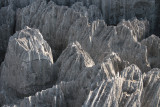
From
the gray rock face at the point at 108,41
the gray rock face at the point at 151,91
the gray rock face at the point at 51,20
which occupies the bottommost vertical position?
the gray rock face at the point at 151,91

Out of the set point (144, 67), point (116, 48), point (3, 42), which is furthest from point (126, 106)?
point (3, 42)

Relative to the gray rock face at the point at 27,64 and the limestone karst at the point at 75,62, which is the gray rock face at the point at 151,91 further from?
the gray rock face at the point at 27,64

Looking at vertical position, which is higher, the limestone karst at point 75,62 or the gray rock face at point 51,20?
the gray rock face at point 51,20

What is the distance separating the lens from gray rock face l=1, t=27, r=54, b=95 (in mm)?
4418

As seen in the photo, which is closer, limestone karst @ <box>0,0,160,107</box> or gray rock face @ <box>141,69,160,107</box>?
limestone karst @ <box>0,0,160,107</box>

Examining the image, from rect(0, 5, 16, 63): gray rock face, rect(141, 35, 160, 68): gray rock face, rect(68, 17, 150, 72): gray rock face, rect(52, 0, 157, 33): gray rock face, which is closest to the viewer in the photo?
rect(68, 17, 150, 72): gray rock face

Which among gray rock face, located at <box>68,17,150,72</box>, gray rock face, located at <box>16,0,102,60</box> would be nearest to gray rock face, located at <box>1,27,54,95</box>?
gray rock face, located at <box>68,17,150,72</box>

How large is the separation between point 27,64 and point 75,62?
80 centimetres

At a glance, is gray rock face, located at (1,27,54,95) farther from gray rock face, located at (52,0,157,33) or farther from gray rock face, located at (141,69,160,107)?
gray rock face, located at (52,0,157,33)

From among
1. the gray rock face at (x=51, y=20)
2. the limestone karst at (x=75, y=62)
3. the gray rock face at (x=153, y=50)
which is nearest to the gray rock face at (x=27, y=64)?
the limestone karst at (x=75, y=62)

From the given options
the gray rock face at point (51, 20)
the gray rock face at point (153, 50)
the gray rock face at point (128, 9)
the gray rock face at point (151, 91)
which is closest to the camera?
the gray rock face at point (151, 91)

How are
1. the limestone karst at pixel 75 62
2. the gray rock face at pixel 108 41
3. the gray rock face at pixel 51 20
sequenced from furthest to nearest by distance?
1. the gray rock face at pixel 51 20
2. the gray rock face at pixel 108 41
3. the limestone karst at pixel 75 62

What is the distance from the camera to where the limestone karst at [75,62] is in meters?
3.34

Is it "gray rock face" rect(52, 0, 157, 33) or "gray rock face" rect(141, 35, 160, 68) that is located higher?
"gray rock face" rect(52, 0, 157, 33)
